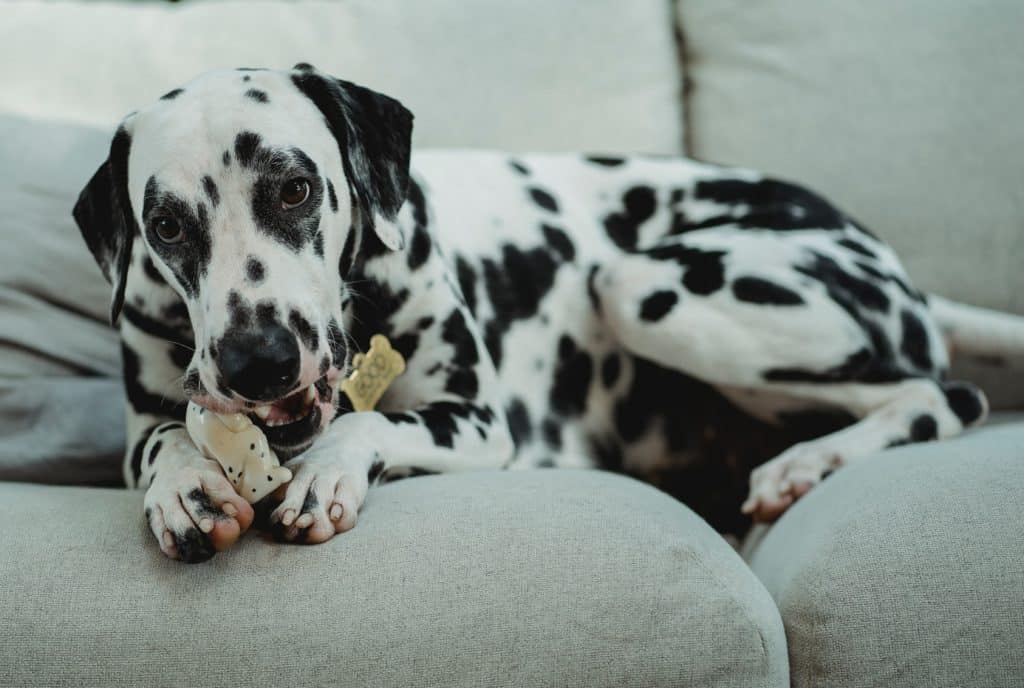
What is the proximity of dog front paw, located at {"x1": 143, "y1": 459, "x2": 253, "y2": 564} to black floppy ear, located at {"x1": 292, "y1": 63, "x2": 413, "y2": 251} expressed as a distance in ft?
1.49

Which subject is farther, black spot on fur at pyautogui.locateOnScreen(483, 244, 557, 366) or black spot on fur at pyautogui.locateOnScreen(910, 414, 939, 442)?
black spot on fur at pyautogui.locateOnScreen(483, 244, 557, 366)

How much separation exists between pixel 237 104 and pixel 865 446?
3.72 ft

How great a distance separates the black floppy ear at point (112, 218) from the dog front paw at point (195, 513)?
0.38 m

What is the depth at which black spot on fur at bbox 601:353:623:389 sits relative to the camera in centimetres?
205

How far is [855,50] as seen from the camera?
89.0 inches

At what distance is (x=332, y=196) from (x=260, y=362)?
34cm

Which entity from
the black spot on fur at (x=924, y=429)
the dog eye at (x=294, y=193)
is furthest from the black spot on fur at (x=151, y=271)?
the black spot on fur at (x=924, y=429)

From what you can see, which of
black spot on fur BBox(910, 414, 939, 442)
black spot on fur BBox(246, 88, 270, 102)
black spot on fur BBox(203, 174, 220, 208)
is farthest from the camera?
black spot on fur BBox(910, 414, 939, 442)

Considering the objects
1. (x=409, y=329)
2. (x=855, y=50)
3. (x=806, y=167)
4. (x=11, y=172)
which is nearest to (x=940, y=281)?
(x=806, y=167)

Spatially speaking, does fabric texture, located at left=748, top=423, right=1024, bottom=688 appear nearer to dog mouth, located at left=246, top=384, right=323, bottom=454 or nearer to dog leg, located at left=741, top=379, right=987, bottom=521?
dog leg, located at left=741, top=379, right=987, bottom=521

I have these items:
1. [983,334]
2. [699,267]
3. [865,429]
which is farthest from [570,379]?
[983,334]

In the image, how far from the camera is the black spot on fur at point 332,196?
1.41 m

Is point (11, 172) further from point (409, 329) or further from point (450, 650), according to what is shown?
point (450, 650)

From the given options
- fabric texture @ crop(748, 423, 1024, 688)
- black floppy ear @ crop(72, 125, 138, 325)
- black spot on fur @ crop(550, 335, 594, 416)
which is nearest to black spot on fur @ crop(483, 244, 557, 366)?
black spot on fur @ crop(550, 335, 594, 416)
